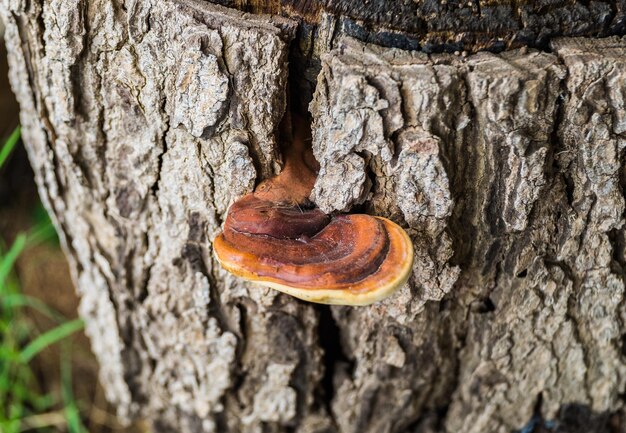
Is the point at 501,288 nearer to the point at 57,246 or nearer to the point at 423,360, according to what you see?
the point at 423,360

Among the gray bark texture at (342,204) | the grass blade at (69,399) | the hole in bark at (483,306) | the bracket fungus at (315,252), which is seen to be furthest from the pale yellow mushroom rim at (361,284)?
the grass blade at (69,399)

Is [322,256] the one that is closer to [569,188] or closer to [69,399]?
[569,188]

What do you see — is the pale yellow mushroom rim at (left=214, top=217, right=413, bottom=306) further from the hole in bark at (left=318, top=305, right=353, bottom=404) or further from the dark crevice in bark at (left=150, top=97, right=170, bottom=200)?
the hole in bark at (left=318, top=305, right=353, bottom=404)

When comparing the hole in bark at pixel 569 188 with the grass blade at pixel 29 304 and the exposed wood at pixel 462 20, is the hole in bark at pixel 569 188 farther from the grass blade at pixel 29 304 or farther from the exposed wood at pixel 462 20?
the grass blade at pixel 29 304

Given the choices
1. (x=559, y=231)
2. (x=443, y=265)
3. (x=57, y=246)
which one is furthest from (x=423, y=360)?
(x=57, y=246)

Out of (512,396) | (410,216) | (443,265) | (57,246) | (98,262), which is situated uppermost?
(410,216)

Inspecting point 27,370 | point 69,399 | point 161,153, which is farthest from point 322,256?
point 27,370
